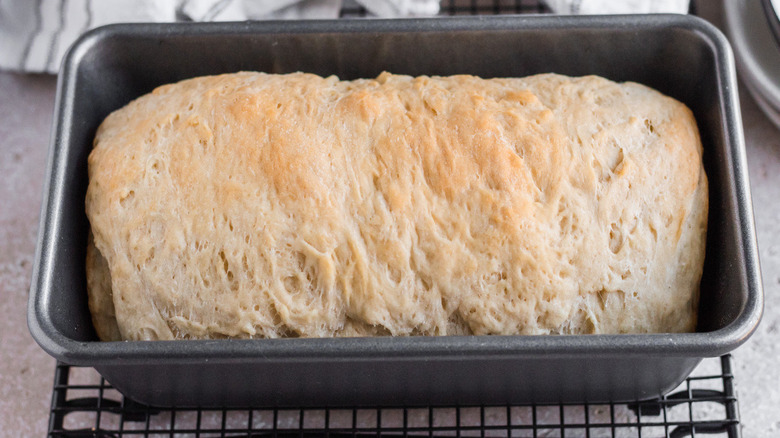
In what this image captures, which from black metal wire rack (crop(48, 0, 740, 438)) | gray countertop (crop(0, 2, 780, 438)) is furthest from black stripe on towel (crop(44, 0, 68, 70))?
black metal wire rack (crop(48, 0, 740, 438))

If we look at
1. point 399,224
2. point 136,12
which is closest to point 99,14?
point 136,12

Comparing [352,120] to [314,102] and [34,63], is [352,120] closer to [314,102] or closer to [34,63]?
[314,102]

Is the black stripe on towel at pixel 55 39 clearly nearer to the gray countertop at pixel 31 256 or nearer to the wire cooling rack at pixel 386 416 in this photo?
the gray countertop at pixel 31 256

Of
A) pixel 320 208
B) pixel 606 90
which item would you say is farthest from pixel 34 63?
pixel 606 90

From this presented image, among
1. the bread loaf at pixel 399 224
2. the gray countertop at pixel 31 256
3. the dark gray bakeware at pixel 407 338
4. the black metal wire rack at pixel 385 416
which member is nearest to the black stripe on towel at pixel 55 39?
the gray countertop at pixel 31 256

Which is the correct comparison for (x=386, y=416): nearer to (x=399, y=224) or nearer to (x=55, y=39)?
(x=399, y=224)

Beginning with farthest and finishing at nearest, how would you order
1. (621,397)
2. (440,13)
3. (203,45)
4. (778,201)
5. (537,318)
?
1. (440,13)
2. (778,201)
3. (203,45)
4. (621,397)
5. (537,318)

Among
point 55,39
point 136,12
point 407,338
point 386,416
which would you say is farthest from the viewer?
point 55,39
